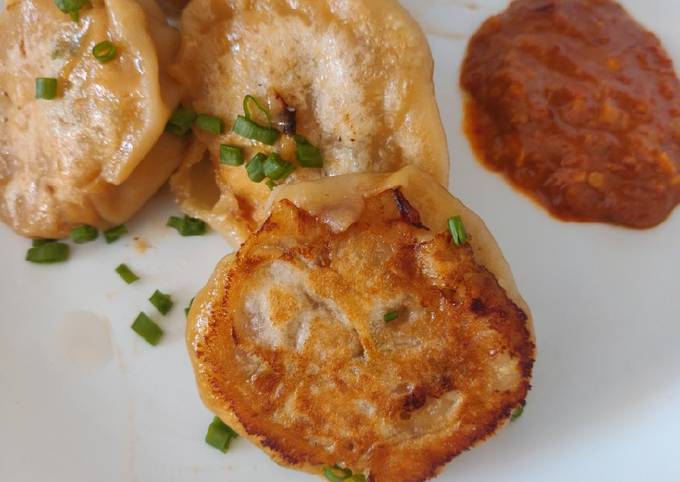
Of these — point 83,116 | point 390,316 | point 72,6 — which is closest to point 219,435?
point 390,316

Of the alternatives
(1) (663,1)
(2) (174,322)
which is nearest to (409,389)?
(2) (174,322)

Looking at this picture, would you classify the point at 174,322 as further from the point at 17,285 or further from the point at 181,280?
the point at 17,285

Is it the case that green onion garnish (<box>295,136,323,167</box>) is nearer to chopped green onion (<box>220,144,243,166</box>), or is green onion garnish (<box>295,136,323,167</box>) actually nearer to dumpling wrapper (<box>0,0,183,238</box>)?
chopped green onion (<box>220,144,243,166</box>)

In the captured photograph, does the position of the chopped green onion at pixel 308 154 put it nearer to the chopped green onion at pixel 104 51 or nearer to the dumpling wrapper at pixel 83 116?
the dumpling wrapper at pixel 83 116

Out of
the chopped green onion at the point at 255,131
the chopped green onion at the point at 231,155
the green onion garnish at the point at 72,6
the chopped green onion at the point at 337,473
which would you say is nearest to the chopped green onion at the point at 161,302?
the chopped green onion at the point at 231,155

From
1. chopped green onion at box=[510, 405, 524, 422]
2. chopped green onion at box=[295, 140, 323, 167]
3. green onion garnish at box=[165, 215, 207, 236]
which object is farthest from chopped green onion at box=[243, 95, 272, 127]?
chopped green onion at box=[510, 405, 524, 422]

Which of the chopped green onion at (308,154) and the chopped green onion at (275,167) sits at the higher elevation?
the chopped green onion at (308,154)
